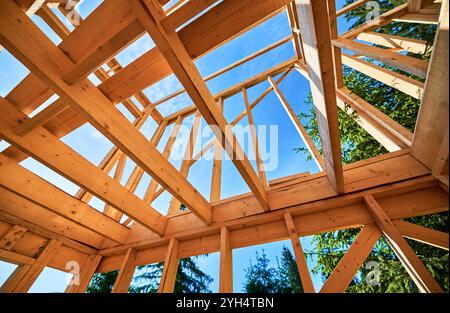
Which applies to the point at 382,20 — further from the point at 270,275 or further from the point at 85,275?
the point at 85,275

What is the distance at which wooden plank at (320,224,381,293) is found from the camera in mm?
1454

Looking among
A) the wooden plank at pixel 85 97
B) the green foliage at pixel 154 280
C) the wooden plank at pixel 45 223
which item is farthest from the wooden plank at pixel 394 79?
the green foliage at pixel 154 280

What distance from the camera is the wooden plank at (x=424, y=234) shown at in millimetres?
1253

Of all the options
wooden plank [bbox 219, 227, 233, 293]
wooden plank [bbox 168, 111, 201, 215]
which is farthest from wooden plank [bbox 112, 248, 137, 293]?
wooden plank [bbox 219, 227, 233, 293]

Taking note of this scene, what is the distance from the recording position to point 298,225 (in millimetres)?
1911

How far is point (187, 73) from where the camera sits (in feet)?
3.69

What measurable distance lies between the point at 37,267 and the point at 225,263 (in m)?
2.10

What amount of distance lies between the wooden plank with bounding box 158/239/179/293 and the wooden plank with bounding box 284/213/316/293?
1.27m

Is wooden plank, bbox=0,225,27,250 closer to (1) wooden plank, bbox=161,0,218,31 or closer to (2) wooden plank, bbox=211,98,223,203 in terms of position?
(2) wooden plank, bbox=211,98,223,203

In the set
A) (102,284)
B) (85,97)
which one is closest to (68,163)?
(85,97)

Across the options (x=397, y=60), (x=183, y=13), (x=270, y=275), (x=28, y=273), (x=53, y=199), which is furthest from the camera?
(x=270, y=275)

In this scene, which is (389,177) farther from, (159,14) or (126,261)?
(126,261)
